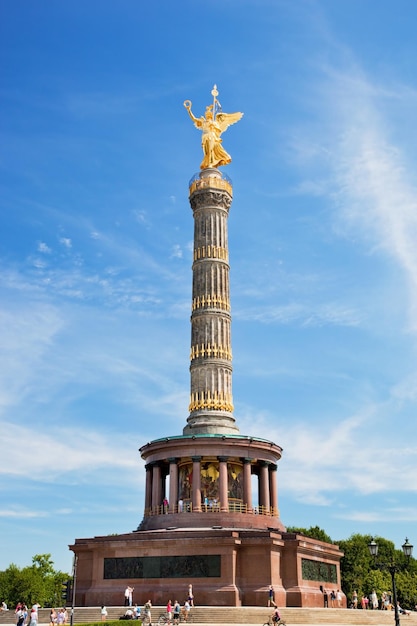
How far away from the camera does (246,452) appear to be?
36875 millimetres

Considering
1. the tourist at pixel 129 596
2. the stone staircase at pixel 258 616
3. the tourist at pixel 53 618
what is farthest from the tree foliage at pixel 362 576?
the tourist at pixel 53 618

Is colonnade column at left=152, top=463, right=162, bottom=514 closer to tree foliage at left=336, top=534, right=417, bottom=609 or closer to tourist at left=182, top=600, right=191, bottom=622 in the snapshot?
tourist at left=182, top=600, right=191, bottom=622

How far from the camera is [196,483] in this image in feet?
117

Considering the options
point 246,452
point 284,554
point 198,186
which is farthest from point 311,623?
point 198,186

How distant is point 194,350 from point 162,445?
674 centimetres

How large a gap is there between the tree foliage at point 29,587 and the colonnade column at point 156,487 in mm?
32114

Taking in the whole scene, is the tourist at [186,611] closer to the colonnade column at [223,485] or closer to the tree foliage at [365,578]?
the colonnade column at [223,485]

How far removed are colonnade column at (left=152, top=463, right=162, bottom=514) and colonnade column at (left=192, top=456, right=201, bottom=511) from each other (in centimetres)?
283

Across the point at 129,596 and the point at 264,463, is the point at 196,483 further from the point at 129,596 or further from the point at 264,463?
the point at 129,596

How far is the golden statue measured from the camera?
4659 cm

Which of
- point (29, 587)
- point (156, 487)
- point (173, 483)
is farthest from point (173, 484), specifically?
point (29, 587)

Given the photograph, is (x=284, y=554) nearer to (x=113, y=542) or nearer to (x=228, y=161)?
(x=113, y=542)

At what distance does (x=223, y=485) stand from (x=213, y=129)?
23.5m

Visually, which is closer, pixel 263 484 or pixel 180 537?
pixel 180 537
